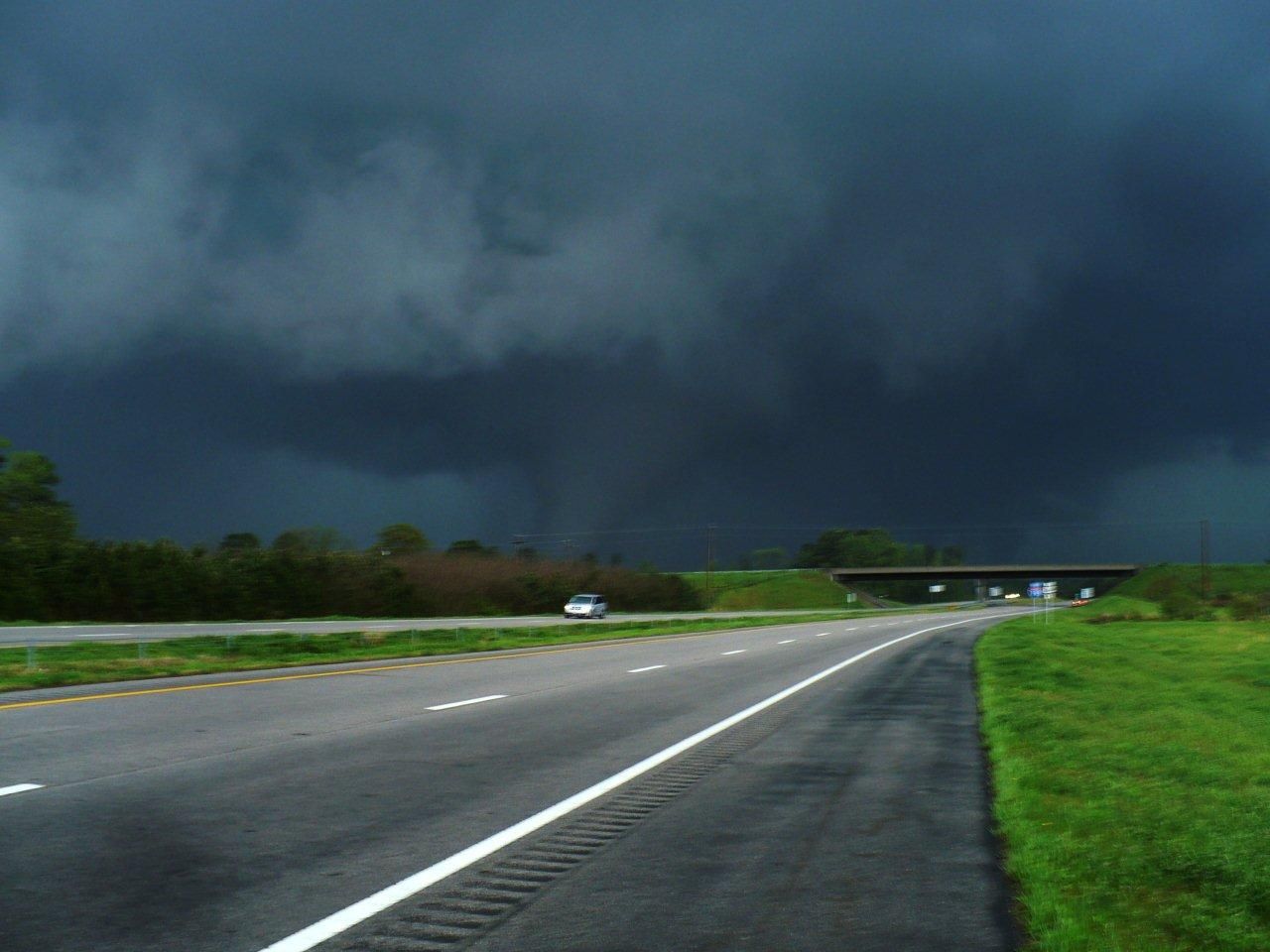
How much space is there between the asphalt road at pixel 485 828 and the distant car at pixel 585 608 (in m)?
56.1

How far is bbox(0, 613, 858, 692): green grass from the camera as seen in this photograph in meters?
20.8

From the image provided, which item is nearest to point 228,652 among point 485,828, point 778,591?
point 485,828

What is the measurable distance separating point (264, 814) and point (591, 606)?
212 ft

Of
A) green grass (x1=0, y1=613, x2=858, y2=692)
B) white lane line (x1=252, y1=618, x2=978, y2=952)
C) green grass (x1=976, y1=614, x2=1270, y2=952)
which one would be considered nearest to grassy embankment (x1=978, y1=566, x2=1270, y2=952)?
green grass (x1=976, y1=614, x2=1270, y2=952)

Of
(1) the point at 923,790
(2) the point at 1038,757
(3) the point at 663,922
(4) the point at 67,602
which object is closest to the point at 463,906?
(3) the point at 663,922

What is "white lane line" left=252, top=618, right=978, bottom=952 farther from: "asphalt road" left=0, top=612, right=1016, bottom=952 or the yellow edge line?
the yellow edge line

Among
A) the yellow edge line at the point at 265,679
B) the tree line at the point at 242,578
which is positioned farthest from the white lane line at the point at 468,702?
the tree line at the point at 242,578

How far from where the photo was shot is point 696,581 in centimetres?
16150

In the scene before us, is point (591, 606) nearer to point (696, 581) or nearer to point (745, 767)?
point (745, 767)

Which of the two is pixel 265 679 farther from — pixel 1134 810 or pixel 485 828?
pixel 1134 810

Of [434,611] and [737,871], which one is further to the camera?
[434,611]

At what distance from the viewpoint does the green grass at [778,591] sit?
131m

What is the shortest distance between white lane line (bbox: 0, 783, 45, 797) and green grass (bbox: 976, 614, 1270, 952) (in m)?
6.63

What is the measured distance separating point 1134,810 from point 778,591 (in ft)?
436
